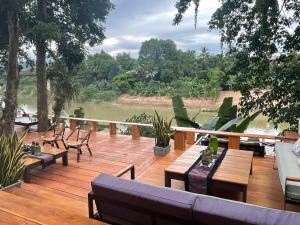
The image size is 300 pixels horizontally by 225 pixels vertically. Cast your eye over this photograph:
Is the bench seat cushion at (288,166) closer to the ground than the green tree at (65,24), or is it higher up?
closer to the ground

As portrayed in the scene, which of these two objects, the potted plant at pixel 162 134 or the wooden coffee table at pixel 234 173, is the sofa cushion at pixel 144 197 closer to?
the wooden coffee table at pixel 234 173

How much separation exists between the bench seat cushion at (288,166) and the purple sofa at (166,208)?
1399 millimetres

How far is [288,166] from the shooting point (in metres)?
3.68

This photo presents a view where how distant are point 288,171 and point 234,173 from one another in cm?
66

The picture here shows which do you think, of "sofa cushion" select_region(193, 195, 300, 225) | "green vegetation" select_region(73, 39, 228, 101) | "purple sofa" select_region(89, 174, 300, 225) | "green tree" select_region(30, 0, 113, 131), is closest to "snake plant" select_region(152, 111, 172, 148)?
"purple sofa" select_region(89, 174, 300, 225)

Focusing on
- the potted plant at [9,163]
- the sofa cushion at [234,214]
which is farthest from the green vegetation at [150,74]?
the sofa cushion at [234,214]

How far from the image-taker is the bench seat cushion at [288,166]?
3.09m

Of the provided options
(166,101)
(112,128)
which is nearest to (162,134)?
(112,128)

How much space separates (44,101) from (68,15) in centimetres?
292

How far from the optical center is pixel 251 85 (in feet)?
23.8

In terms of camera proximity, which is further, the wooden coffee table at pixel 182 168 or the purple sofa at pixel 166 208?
the wooden coffee table at pixel 182 168

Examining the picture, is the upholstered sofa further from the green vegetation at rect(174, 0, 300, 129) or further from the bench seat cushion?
the green vegetation at rect(174, 0, 300, 129)

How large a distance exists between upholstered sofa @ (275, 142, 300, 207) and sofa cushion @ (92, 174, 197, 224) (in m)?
1.53

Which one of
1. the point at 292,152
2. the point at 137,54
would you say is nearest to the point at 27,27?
the point at 292,152
